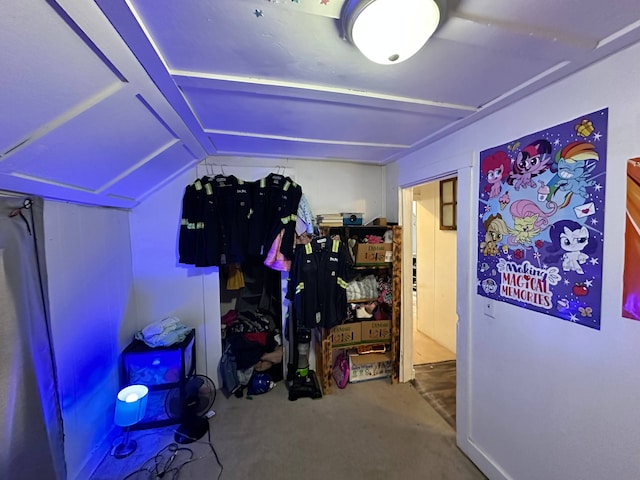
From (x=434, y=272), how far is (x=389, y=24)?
3354mm

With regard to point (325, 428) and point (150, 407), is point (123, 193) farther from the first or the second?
point (325, 428)

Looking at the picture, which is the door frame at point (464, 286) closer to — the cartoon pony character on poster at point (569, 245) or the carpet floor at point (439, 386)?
the carpet floor at point (439, 386)

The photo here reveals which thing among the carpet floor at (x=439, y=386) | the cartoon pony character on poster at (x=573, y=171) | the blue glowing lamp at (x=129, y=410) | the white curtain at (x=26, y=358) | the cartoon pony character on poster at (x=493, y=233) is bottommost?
the carpet floor at (x=439, y=386)

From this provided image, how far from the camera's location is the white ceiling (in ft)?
2.69

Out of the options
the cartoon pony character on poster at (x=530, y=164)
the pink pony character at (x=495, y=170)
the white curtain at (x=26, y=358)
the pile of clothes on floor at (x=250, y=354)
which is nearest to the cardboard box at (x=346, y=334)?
the pile of clothes on floor at (x=250, y=354)

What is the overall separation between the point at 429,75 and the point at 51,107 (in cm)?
157

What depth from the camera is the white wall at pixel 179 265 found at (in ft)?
8.16

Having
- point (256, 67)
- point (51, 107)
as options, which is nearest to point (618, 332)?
point (256, 67)

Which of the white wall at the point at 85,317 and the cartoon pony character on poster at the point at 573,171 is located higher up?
the cartoon pony character on poster at the point at 573,171

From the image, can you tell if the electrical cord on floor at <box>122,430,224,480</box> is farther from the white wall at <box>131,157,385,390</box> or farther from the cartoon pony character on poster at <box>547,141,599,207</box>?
the cartoon pony character on poster at <box>547,141,599,207</box>

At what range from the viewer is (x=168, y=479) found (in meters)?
1.69

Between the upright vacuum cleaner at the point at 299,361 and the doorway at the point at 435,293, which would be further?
the doorway at the point at 435,293

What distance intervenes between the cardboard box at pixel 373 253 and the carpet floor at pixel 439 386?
4.41 feet

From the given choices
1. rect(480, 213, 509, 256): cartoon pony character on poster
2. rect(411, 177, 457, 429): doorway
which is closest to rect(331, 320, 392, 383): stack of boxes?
rect(411, 177, 457, 429): doorway
